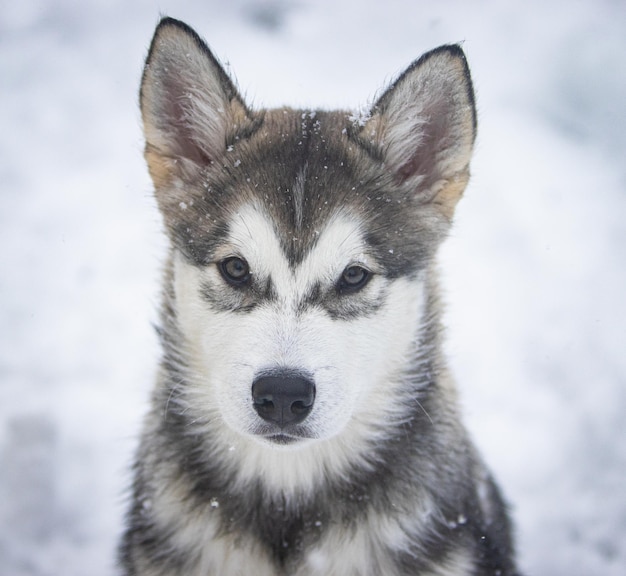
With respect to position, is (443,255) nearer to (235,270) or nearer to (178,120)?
(178,120)

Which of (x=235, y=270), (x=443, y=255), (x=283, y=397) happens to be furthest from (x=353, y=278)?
(x=443, y=255)

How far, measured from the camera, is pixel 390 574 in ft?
10.3

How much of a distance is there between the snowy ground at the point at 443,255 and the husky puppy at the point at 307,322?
0.56 m

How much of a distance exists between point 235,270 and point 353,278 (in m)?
0.50

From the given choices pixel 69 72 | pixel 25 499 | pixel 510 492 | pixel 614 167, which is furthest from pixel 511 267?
pixel 69 72

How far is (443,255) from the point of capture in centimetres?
607

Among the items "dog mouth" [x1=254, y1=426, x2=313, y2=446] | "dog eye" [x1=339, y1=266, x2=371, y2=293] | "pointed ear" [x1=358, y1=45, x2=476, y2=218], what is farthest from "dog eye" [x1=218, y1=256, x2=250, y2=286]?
"pointed ear" [x1=358, y1=45, x2=476, y2=218]

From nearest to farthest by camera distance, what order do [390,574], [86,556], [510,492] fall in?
[390,574], [86,556], [510,492]

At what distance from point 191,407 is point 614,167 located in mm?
5097

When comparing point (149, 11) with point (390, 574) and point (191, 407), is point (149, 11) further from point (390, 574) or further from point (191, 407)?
point (390, 574)

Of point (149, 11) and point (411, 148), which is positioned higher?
point (149, 11)

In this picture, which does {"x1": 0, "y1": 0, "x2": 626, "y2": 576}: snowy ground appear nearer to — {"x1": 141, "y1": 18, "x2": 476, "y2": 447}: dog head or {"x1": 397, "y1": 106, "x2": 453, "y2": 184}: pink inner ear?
Answer: {"x1": 141, "y1": 18, "x2": 476, "y2": 447}: dog head

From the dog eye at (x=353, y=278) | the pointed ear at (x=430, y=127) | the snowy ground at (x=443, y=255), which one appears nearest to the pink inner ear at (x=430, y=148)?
the pointed ear at (x=430, y=127)

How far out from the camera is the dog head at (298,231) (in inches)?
111
